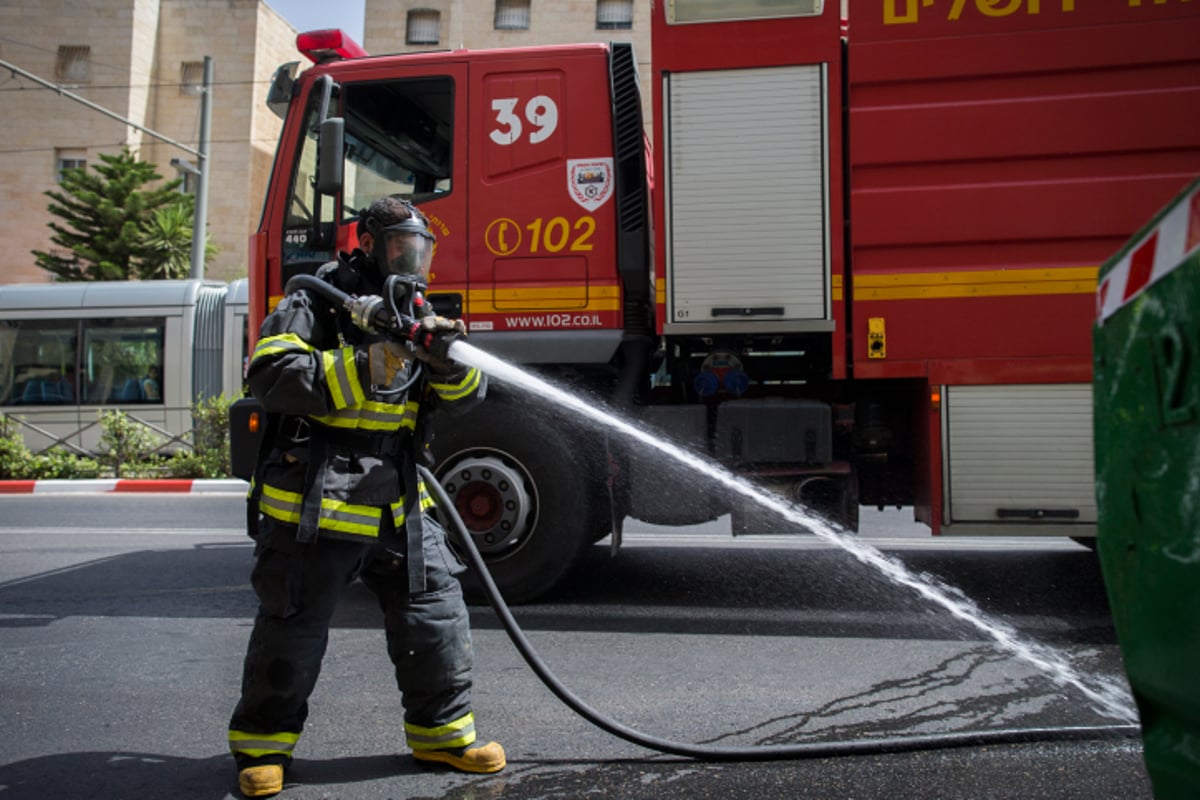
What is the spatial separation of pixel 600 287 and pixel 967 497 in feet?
6.64

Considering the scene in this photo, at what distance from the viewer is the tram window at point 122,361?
14.8 m

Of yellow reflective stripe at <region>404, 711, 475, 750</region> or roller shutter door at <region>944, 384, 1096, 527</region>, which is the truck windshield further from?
yellow reflective stripe at <region>404, 711, 475, 750</region>

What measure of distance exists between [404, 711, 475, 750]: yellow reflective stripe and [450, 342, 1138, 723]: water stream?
1285 mm

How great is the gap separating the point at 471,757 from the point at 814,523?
8.27ft

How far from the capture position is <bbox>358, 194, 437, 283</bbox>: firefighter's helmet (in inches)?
119

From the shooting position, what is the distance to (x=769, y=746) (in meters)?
3.04

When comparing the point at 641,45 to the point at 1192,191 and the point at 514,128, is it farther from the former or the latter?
the point at 1192,191

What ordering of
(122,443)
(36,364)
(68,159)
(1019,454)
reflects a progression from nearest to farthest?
(1019,454)
(122,443)
(36,364)
(68,159)

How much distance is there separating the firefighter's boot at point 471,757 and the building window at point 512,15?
33619 mm

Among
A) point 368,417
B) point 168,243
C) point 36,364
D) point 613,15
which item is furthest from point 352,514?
point 613,15

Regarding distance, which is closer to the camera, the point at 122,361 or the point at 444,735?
the point at 444,735

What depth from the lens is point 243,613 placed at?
16.3 ft

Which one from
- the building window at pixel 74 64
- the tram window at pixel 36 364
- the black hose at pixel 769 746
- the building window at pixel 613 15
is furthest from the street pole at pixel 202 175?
the building window at pixel 74 64

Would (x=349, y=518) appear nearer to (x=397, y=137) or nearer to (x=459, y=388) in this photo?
(x=459, y=388)
